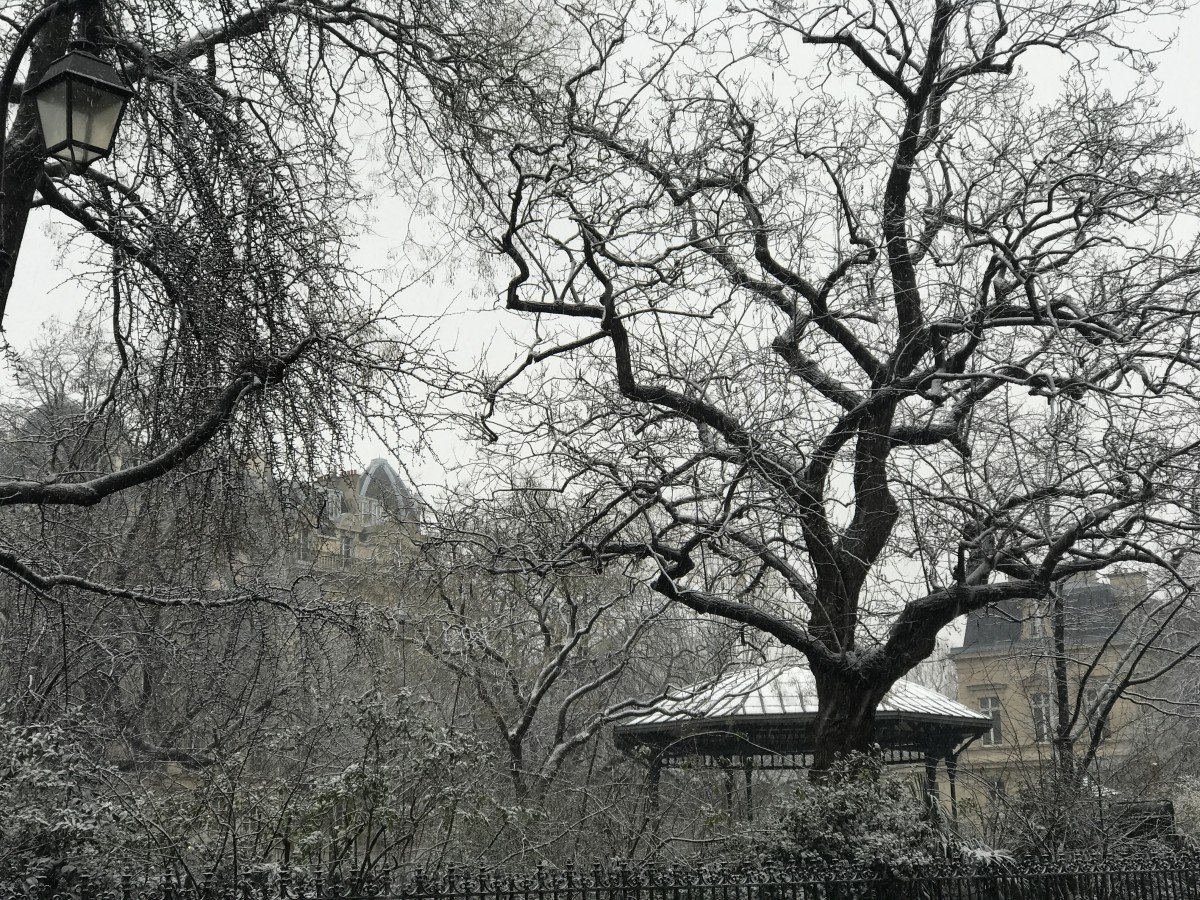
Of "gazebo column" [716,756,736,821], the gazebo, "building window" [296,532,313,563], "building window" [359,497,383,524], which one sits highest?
"building window" [359,497,383,524]

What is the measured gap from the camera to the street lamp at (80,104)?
5.19 m

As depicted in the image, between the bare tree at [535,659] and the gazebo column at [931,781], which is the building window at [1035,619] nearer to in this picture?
the gazebo column at [931,781]

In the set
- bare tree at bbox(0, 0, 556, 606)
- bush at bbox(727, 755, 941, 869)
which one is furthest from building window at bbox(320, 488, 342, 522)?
bush at bbox(727, 755, 941, 869)

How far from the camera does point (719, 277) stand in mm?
11016

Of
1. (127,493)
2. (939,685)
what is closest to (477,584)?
(127,493)

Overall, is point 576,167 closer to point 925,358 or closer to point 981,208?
point 981,208

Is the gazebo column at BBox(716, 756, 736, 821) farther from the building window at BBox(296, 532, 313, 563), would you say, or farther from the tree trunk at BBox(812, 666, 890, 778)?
the building window at BBox(296, 532, 313, 563)

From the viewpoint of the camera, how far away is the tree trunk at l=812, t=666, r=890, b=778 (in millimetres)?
11531

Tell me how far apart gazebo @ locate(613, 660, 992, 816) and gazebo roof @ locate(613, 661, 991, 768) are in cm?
1

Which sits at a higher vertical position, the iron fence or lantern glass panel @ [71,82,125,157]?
lantern glass panel @ [71,82,125,157]

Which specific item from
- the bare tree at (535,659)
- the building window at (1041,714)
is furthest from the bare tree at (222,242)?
the building window at (1041,714)

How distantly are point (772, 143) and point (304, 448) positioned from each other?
7038 mm

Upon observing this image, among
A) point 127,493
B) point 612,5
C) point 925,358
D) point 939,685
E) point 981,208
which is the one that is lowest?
point 939,685

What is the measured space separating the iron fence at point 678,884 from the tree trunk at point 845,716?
2.41 meters
